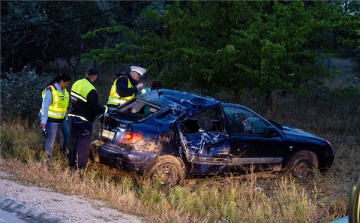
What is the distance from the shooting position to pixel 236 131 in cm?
977

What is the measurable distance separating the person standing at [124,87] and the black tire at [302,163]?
2951mm

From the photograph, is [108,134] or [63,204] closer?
[63,204]

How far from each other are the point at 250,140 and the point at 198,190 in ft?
4.92

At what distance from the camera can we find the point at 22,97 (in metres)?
15.2

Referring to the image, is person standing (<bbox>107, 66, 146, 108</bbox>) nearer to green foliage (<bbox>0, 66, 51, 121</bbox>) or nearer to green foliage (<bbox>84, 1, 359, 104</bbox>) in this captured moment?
green foliage (<bbox>84, 1, 359, 104</bbox>)

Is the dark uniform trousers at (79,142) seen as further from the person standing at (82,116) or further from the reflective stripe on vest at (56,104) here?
the reflective stripe on vest at (56,104)

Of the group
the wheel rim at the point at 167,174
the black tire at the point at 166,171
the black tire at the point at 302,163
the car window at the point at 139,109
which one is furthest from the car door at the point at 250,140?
the car window at the point at 139,109

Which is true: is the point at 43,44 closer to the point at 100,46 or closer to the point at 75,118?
the point at 100,46

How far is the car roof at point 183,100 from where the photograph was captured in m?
9.41

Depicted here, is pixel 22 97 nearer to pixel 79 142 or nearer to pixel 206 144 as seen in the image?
pixel 79 142

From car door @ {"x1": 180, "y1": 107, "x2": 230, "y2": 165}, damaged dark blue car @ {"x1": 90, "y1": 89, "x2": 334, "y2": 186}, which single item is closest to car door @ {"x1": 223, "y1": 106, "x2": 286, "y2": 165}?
damaged dark blue car @ {"x1": 90, "y1": 89, "x2": 334, "y2": 186}

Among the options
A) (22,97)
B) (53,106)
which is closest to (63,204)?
(53,106)

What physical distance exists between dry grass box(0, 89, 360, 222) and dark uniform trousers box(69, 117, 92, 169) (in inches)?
7.8

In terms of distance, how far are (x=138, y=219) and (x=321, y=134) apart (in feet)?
31.5
